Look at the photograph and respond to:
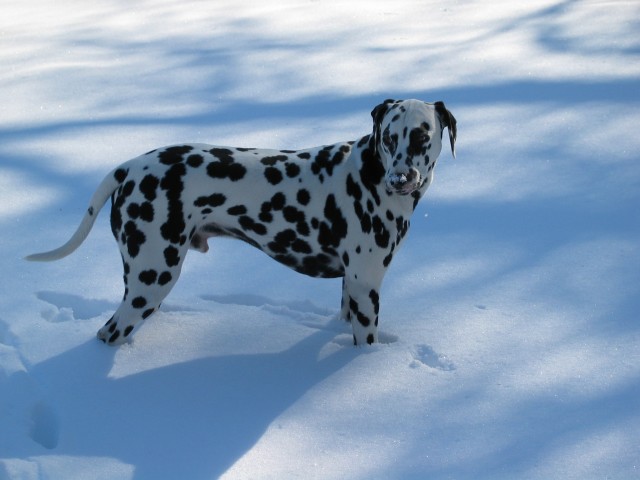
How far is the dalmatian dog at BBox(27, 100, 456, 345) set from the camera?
367cm

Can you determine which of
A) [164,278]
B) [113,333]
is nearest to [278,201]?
[164,278]

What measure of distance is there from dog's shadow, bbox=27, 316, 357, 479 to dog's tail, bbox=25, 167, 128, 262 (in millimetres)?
402

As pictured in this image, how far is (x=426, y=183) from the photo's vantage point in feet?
12.2

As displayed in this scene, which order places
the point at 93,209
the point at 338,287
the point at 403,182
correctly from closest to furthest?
the point at 403,182, the point at 93,209, the point at 338,287

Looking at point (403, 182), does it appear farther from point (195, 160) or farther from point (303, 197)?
point (195, 160)

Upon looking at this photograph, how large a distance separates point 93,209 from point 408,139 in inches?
51.4

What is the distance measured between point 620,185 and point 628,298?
1289mm

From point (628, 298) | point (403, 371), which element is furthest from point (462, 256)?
point (403, 371)

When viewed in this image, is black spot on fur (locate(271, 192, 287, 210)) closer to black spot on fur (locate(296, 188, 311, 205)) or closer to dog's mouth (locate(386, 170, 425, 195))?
black spot on fur (locate(296, 188, 311, 205))

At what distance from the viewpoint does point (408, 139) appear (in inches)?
139

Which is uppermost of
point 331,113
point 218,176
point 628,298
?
point 218,176

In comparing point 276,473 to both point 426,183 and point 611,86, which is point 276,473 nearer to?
point 426,183

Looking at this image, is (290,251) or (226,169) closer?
(226,169)

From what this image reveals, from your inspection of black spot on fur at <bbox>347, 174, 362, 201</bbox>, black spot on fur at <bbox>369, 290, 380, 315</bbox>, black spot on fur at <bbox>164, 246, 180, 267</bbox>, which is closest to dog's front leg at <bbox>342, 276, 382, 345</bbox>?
black spot on fur at <bbox>369, 290, 380, 315</bbox>
